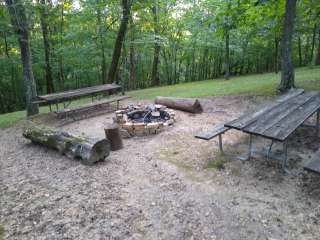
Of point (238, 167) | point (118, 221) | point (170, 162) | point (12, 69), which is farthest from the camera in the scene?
point (12, 69)

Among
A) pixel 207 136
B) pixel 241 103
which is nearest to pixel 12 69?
pixel 241 103

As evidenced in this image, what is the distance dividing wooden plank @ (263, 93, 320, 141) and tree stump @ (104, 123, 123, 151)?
8.18 feet

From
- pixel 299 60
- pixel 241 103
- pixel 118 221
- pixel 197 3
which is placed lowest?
pixel 118 221

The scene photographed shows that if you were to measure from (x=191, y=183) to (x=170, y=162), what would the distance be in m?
0.68

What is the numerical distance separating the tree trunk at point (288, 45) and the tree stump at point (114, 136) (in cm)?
471

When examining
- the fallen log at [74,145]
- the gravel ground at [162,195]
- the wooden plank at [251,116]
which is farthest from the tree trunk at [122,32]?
the wooden plank at [251,116]

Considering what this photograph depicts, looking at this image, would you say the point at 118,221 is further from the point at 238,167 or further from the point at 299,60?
the point at 299,60

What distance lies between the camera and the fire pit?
5133 mm

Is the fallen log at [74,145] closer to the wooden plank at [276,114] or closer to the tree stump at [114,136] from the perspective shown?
the tree stump at [114,136]

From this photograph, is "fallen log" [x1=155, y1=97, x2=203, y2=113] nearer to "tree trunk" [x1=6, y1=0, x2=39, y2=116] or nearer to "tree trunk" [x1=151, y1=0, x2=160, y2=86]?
"tree trunk" [x1=6, y1=0, x2=39, y2=116]

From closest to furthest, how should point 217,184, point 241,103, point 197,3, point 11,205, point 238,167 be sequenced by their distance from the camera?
point 11,205, point 217,184, point 238,167, point 241,103, point 197,3

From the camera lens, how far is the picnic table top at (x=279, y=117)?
2.99m

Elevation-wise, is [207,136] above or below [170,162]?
above

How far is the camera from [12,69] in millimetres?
12336
